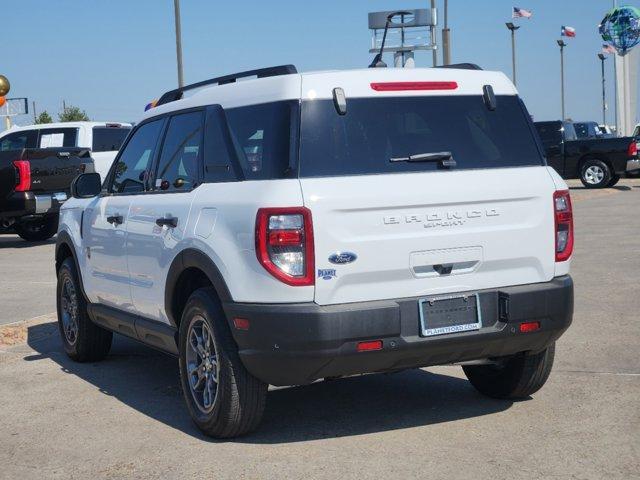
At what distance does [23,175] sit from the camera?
18.0m

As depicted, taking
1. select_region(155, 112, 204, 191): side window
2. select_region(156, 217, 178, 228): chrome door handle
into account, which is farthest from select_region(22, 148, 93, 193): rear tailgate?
select_region(156, 217, 178, 228): chrome door handle

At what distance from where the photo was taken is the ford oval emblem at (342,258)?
16.5 ft

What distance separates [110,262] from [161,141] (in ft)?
3.35

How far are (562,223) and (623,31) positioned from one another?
57.3 m

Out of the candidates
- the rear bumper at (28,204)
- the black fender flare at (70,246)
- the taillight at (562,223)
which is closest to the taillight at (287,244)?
the taillight at (562,223)

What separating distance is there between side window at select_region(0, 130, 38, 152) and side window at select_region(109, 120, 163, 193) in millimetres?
13974

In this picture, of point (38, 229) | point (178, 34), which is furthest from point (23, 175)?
point (178, 34)

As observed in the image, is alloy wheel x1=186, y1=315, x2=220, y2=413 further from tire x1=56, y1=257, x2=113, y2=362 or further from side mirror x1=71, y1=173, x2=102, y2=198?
tire x1=56, y1=257, x2=113, y2=362

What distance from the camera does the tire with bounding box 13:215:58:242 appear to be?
1970 centimetres

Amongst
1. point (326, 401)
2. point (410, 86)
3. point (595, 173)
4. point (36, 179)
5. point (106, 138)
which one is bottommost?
point (326, 401)

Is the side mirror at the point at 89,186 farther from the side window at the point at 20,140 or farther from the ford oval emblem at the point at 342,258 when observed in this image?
the side window at the point at 20,140

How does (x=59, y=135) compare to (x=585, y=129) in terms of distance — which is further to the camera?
(x=585, y=129)

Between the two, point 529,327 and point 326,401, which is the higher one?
point 529,327

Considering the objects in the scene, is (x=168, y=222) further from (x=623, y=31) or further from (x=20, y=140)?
(x=623, y=31)
